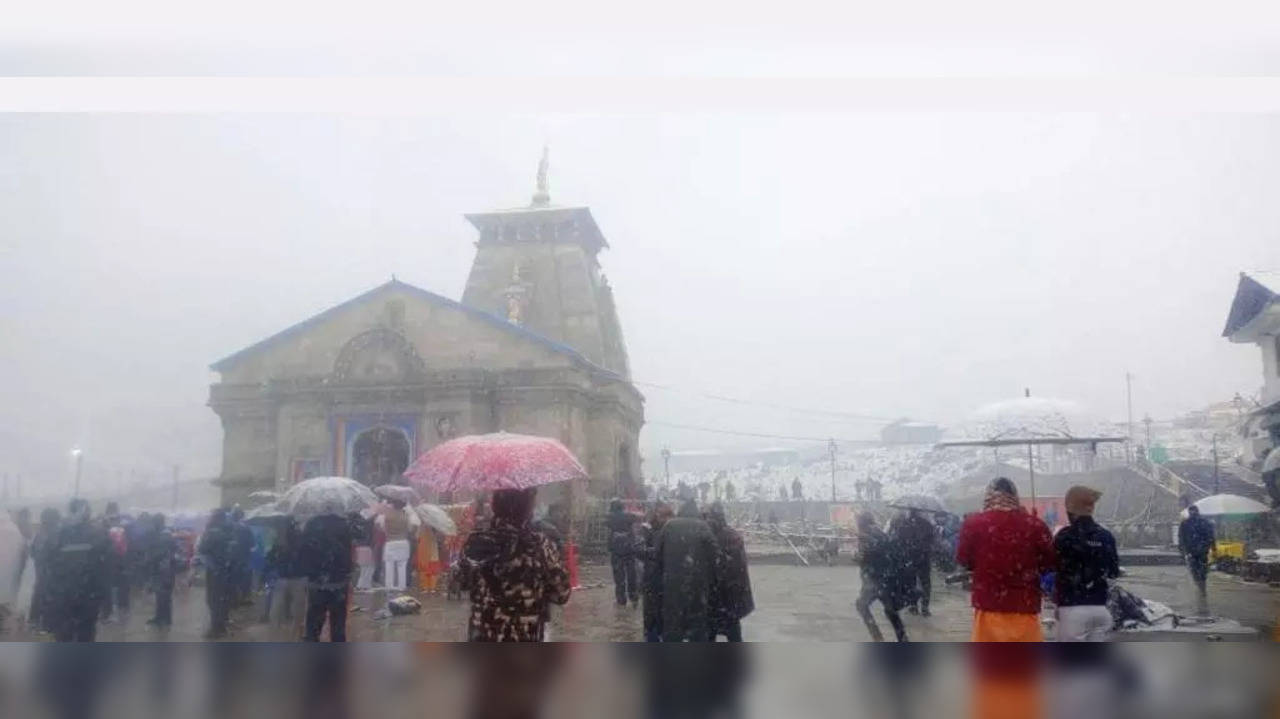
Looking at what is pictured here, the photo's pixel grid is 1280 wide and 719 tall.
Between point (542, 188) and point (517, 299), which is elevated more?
point (542, 188)

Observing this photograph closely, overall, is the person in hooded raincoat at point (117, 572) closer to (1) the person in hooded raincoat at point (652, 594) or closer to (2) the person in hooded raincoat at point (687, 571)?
(1) the person in hooded raincoat at point (652, 594)

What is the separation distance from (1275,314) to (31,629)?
1169 cm

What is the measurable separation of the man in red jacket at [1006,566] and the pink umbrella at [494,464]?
3398 millimetres

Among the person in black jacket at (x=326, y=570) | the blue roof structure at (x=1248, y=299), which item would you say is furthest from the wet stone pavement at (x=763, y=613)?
the blue roof structure at (x=1248, y=299)

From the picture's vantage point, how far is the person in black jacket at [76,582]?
7.37 metres

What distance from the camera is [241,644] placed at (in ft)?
23.7

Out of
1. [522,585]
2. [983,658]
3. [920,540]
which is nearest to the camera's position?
[522,585]

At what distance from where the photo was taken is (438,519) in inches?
290

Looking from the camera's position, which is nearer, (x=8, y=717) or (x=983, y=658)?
(x=8, y=717)

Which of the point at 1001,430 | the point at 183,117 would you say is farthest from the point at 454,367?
the point at 1001,430

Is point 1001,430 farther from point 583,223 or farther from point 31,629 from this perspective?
point 31,629

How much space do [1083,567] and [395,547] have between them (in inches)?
212

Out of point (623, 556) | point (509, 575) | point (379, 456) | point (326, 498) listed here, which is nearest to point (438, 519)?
point (326, 498)

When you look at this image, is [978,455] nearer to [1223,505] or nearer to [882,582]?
[882,582]
